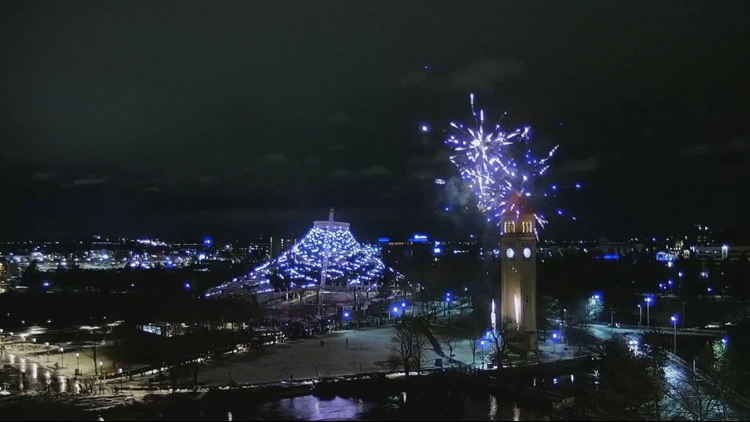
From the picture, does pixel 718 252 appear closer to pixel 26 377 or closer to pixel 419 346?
pixel 419 346

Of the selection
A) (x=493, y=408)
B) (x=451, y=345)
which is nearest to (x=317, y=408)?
(x=493, y=408)

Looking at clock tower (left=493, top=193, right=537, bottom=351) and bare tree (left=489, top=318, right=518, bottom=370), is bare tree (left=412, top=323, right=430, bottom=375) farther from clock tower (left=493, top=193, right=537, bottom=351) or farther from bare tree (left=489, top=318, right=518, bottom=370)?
clock tower (left=493, top=193, right=537, bottom=351)

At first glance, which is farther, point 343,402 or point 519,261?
point 519,261

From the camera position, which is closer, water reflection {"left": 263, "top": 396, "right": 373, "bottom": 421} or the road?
the road

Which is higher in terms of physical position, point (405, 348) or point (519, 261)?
point (519, 261)

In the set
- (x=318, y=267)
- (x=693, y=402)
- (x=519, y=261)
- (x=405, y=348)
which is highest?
(x=519, y=261)

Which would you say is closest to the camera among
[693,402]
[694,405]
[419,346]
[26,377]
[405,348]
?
[694,405]

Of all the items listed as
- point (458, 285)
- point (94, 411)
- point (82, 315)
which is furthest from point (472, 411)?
point (458, 285)

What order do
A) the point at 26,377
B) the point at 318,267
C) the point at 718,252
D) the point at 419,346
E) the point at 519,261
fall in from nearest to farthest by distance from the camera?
1. the point at 419,346
2. the point at 26,377
3. the point at 519,261
4. the point at 318,267
5. the point at 718,252

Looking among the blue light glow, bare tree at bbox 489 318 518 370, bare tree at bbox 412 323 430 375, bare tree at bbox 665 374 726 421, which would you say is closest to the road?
bare tree at bbox 665 374 726 421
